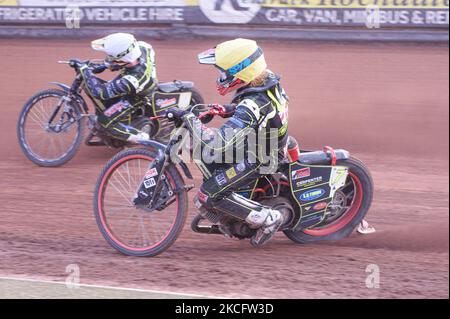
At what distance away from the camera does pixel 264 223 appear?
218 inches

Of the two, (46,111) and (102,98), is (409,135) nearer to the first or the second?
(102,98)

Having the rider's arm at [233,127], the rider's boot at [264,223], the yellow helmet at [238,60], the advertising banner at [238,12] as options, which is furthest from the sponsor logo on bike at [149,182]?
the advertising banner at [238,12]

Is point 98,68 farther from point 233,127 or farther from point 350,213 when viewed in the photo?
point 350,213

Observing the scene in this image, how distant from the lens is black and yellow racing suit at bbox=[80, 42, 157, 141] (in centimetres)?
817

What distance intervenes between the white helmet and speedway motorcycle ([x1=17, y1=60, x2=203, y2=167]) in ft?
0.87

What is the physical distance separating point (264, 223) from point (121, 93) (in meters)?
3.28

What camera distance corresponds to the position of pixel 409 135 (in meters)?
9.39

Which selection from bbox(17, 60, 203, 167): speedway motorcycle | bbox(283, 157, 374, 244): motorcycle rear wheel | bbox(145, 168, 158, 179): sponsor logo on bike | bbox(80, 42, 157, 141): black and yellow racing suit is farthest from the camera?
bbox(17, 60, 203, 167): speedway motorcycle

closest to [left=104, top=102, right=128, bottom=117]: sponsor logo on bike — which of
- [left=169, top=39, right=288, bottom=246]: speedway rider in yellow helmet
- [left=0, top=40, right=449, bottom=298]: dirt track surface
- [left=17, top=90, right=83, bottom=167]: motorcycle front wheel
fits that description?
[left=17, top=90, right=83, bottom=167]: motorcycle front wheel

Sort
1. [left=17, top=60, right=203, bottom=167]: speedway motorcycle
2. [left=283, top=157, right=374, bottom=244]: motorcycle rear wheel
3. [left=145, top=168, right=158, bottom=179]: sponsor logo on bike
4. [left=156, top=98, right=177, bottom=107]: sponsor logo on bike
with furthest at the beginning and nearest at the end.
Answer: [left=156, top=98, right=177, bottom=107]: sponsor logo on bike, [left=17, top=60, right=203, bottom=167]: speedway motorcycle, [left=283, top=157, right=374, bottom=244]: motorcycle rear wheel, [left=145, top=168, right=158, bottom=179]: sponsor logo on bike

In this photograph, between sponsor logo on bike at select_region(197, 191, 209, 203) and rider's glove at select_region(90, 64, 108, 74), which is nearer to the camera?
sponsor logo on bike at select_region(197, 191, 209, 203)

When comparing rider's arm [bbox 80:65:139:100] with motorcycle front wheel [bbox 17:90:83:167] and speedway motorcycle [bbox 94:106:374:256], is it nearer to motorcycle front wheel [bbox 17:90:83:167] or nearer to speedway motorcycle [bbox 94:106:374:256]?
motorcycle front wheel [bbox 17:90:83:167]

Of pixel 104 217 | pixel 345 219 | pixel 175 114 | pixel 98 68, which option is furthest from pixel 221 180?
pixel 98 68

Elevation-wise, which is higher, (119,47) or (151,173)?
(119,47)
